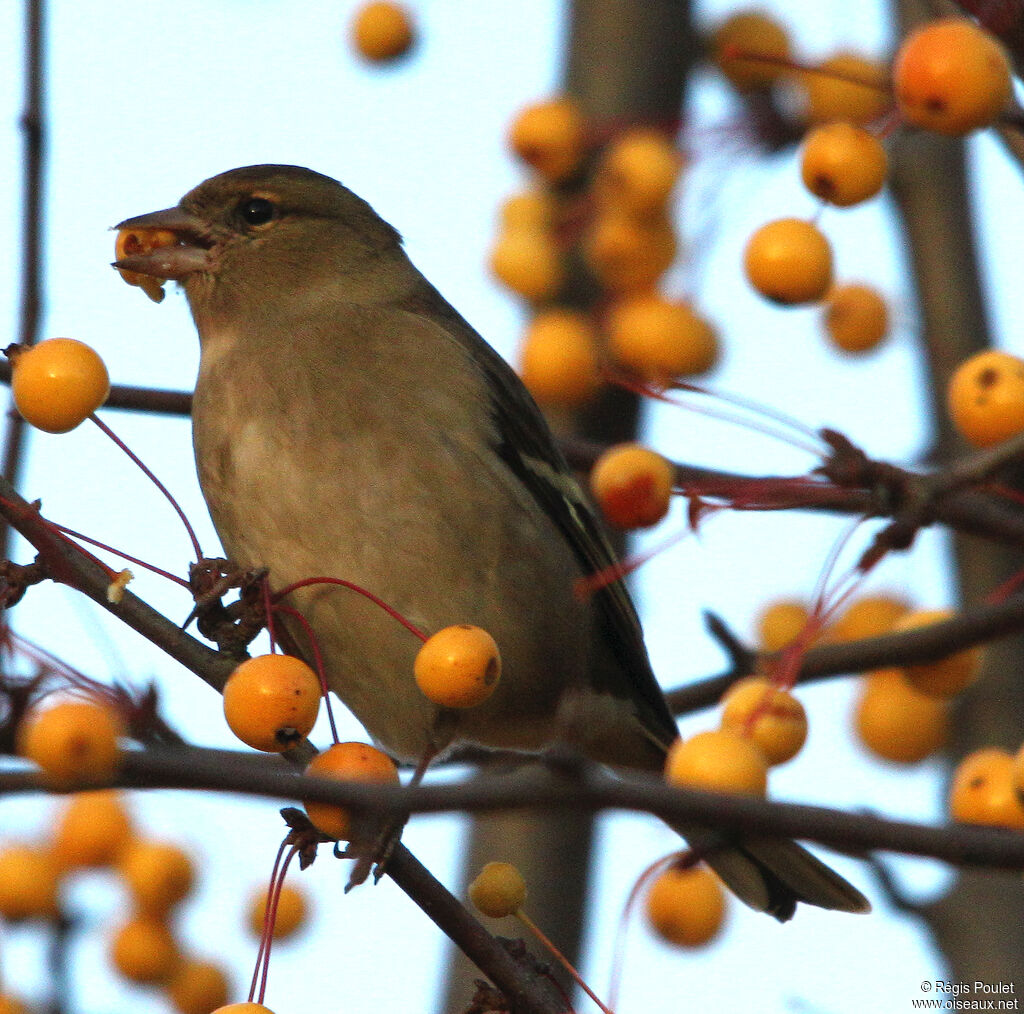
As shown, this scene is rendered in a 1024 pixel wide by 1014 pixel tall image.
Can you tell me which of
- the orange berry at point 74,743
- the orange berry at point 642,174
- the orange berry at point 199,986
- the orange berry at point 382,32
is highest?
the orange berry at point 382,32

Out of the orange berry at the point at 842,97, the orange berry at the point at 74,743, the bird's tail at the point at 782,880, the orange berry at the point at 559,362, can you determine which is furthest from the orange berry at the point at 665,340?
the orange berry at the point at 74,743

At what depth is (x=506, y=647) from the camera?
3738 mm

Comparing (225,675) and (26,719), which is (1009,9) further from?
(26,719)

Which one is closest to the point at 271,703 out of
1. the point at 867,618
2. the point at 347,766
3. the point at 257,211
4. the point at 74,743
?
the point at 347,766

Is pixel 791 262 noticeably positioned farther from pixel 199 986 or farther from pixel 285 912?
pixel 199 986

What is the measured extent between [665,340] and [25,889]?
2.41 metres

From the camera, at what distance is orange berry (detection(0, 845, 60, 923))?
3711 millimetres

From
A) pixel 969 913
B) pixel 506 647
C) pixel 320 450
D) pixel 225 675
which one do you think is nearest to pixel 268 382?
pixel 320 450

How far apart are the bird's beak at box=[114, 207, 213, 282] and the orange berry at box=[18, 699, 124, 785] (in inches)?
84.9

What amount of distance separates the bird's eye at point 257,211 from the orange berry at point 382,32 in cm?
→ 139

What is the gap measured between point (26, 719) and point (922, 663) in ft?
7.40

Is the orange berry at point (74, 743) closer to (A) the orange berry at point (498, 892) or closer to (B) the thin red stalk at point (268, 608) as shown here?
(B) the thin red stalk at point (268, 608)

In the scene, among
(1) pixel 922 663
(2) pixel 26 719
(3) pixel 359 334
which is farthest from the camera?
(3) pixel 359 334

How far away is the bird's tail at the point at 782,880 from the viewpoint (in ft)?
13.3
